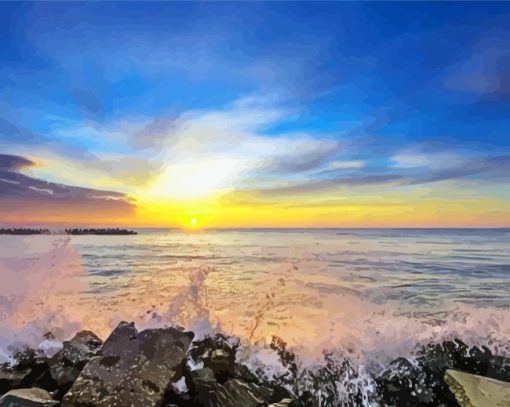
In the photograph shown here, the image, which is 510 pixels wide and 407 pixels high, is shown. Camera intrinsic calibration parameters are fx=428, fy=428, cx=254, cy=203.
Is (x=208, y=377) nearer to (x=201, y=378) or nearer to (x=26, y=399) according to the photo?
(x=201, y=378)

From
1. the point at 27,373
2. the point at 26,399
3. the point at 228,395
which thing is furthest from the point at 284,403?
the point at 27,373

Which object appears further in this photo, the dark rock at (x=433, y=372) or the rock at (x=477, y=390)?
the dark rock at (x=433, y=372)

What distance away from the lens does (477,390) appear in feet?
10.0

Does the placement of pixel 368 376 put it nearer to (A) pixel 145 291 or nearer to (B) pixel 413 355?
(B) pixel 413 355

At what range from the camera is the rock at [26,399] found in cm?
277

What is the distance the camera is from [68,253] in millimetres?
4945

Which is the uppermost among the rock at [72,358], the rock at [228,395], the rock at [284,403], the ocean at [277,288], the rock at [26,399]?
the ocean at [277,288]

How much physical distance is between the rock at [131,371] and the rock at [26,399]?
166mm

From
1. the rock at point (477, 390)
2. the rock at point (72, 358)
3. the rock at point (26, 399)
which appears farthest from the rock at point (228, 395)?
the rock at point (477, 390)

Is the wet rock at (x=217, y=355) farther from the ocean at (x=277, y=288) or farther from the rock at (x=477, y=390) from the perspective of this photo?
the rock at (x=477, y=390)

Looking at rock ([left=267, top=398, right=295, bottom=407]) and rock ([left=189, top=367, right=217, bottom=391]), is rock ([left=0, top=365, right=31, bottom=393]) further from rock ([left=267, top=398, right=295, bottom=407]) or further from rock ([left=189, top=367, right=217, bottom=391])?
rock ([left=267, top=398, right=295, bottom=407])

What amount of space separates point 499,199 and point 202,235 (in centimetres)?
360

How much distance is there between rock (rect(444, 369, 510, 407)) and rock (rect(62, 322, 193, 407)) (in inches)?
79.5

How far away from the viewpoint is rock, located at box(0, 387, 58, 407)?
277 cm
